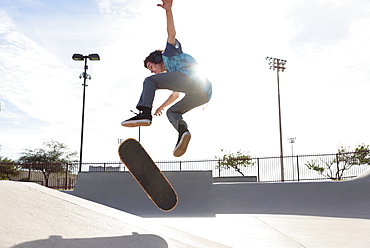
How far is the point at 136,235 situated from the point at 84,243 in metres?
0.85

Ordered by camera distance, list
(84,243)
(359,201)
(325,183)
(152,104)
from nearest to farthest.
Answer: (84,243) < (152,104) < (359,201) < (325,183)

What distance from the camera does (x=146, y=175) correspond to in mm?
4809

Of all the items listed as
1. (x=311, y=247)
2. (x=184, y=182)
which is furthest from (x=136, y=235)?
(x=184, y=182)

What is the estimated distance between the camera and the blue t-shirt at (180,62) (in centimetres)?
419

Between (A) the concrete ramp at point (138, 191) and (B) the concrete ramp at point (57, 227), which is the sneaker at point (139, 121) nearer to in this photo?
(B) the concrete ramp at point (57, 227)

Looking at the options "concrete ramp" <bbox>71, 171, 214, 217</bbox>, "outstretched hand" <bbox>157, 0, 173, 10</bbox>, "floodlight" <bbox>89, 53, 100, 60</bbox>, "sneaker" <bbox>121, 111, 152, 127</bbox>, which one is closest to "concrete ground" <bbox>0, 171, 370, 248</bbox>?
"concrete ramp" <bbox>71, 171, 214, 217</bbox>

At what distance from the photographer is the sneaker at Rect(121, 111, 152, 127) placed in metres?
4.09

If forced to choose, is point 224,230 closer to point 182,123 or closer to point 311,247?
point 311,247

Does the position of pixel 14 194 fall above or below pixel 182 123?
below

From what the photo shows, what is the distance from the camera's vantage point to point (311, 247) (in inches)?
182

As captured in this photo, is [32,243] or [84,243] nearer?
[32,243]

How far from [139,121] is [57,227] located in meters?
1.65

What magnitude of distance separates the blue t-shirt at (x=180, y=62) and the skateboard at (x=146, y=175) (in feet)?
4.24

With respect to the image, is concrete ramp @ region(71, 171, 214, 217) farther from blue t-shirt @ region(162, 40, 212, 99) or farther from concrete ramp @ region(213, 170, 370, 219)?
blue t-shirt @ region(162, 40, 212, 99)
